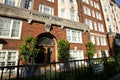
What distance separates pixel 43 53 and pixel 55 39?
2.90 meters

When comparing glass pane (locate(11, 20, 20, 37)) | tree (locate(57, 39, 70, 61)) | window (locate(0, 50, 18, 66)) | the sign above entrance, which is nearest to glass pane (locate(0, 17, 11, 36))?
glass pane (locate(11, 20, 20, 37))

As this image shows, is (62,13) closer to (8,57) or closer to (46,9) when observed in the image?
(46,9)

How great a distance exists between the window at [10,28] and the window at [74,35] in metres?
8.14

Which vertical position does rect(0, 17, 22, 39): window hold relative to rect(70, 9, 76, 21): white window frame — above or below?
below

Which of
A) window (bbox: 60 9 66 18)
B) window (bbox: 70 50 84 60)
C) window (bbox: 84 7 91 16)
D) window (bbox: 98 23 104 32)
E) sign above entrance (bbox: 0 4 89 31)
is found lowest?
window (bbox: 70 50 84 60)

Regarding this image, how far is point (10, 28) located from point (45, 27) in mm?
4650

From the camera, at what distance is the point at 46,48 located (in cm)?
1482

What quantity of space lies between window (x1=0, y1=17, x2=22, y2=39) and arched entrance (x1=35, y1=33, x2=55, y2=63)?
298 centimetres

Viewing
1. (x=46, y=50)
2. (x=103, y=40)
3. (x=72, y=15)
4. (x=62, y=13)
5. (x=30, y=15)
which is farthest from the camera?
(x=103, y=40)

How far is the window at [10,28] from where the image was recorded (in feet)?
36.9


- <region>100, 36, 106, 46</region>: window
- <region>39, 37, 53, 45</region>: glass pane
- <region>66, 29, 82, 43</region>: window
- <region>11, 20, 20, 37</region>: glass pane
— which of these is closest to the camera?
<region>11, 20, 20, 37</region>: glass pane

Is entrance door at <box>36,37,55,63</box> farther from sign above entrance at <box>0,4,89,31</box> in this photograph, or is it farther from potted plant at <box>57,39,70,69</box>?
sign above entrance at <box>0,4,89,31</box>

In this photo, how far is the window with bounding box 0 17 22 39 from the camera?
11250 mm

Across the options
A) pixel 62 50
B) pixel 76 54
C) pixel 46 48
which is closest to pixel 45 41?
pixel 46 48
